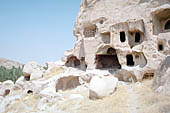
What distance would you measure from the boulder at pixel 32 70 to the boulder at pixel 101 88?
34.8 ft

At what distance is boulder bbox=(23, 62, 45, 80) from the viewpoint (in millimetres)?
19797

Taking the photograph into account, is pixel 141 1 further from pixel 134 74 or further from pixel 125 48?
pixel 134 74

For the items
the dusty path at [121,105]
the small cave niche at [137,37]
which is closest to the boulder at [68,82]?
the dusty path at [121,105]

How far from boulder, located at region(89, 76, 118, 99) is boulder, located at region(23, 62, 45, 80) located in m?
10.6

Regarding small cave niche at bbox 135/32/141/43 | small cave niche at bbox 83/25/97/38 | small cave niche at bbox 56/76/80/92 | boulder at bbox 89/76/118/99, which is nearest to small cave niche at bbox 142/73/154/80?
boulder at bbox 89/76/118/99

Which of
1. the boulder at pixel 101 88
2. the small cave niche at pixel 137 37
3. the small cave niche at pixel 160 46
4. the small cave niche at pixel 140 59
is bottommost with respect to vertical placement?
the boulder at pixel 101 88

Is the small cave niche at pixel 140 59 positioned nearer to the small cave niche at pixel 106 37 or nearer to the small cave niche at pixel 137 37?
the small cave niche at pixel 137 37

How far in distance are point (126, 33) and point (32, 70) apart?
528 inches

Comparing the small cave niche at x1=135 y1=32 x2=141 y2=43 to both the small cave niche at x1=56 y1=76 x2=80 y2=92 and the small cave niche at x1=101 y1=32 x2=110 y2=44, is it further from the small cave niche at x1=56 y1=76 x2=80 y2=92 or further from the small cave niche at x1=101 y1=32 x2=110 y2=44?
the small cave niche at x1=56 y1=76 x2=80 y2=92

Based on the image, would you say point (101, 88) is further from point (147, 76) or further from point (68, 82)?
point (68, 82)

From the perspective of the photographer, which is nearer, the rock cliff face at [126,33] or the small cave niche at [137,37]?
the rock cliff face at [126,33]

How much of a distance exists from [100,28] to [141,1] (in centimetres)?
575

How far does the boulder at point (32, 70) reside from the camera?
1980 cm

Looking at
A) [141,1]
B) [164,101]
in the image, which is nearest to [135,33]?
[141,1]
